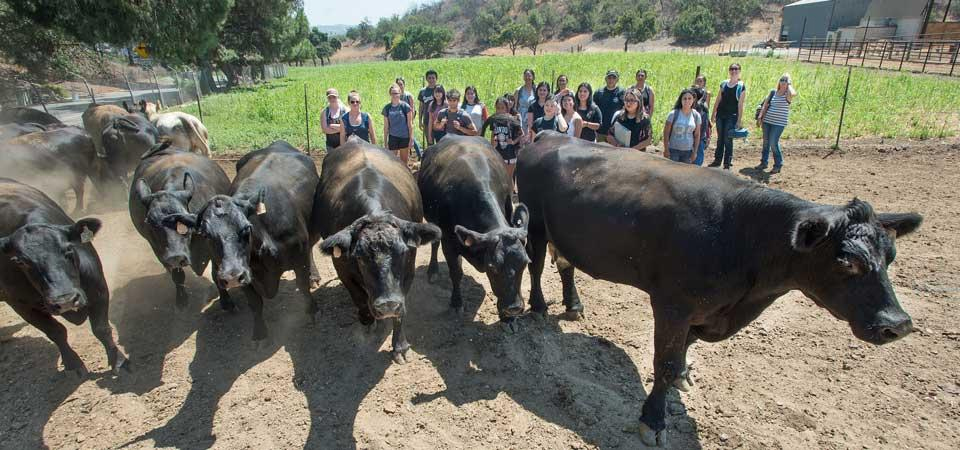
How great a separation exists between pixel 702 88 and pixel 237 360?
9.67 m

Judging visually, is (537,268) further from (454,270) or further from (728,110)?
(728,110)

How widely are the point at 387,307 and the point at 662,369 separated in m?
2.29

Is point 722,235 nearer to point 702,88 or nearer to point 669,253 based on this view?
point 669,253

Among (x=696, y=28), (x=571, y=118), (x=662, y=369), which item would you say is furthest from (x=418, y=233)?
(x=696, y=28)

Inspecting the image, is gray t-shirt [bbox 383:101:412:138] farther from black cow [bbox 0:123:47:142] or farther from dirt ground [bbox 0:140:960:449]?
black cow [bbox 0:123:47:142]

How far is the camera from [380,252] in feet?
12.9

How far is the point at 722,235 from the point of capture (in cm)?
350

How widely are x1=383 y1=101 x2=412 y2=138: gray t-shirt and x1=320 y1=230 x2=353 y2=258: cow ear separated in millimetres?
5016

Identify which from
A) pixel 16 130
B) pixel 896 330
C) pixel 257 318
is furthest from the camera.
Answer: pixel 16 130

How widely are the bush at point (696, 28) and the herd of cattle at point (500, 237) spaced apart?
8200 cm

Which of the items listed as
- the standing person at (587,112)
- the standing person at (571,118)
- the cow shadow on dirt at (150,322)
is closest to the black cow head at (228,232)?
the cow shadow on dirt at (150,322)

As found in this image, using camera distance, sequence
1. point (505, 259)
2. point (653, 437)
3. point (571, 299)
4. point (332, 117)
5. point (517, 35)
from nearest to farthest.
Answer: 1. point (653, 437)
2. point (505, 259)
3. point (571, 299)
4. point (332, 117)
5. point (517, 35)

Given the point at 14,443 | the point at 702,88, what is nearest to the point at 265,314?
the point at 14,443

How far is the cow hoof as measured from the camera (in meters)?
3.81
